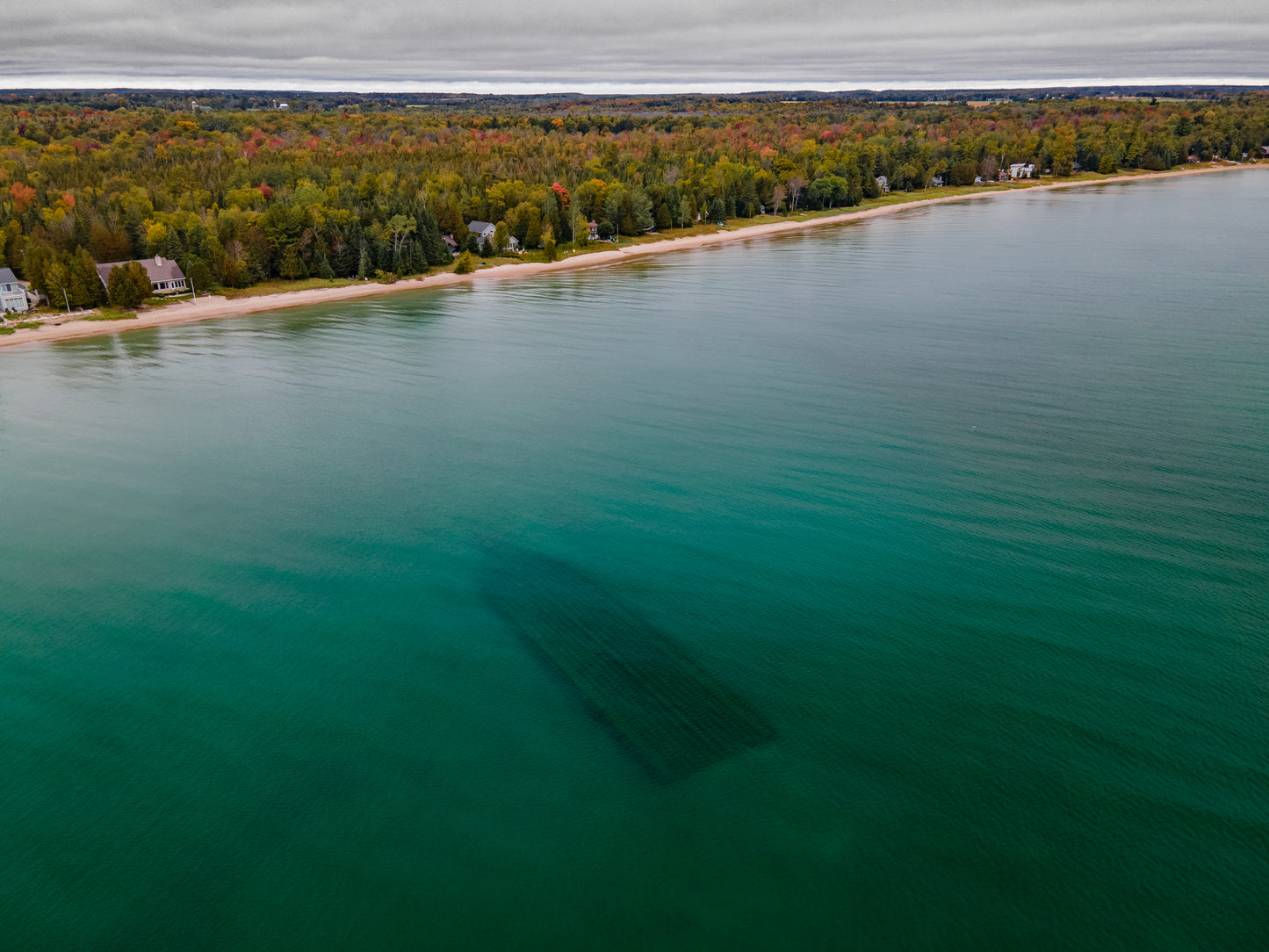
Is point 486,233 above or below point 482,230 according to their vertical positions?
below

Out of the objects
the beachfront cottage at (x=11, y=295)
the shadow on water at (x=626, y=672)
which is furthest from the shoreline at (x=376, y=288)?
the shadow on water at (x=626, y=672)

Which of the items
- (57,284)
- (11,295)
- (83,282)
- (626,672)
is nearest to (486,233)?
(83,282)

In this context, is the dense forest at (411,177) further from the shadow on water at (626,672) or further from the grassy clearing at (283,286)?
the shadow on water at (626,672)

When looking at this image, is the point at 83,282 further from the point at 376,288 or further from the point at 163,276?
the point at 376,288

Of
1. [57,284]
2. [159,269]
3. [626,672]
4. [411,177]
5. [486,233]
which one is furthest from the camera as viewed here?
[411,177]

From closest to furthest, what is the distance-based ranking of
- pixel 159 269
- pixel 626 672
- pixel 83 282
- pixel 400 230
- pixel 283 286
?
pixel 626 672 → pixel 83 282 → pixel 159 269 → pixel 283 286 → pixel 400 230

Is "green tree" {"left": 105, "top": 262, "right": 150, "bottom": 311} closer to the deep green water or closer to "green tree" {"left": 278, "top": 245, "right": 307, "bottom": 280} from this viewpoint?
"green tree" {"left": 278, "top": 245, "right": 307, "bottom": 280}

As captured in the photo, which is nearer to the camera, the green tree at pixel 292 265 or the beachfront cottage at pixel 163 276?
the beachfront cottage at pixel 163 276
